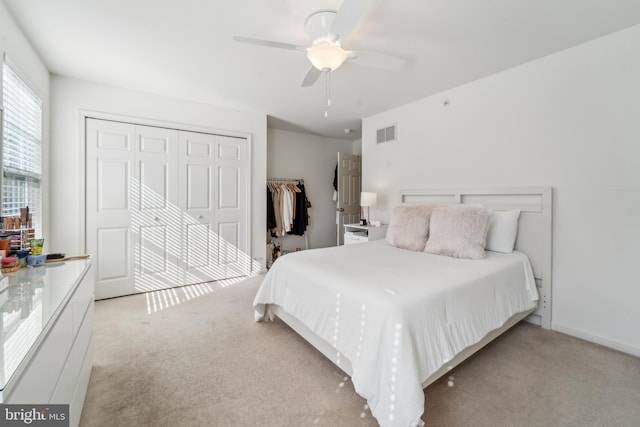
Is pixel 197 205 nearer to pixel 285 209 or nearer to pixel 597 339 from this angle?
pixel 285 209

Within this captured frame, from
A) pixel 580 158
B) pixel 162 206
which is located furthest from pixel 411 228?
pixel 162 206

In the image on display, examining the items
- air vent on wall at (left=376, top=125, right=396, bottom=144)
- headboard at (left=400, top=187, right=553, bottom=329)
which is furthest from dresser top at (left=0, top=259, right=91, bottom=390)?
air vent on wall at (left=376, top=125, right=396, bottom=144)

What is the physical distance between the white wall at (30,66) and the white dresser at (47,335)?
5.17ft

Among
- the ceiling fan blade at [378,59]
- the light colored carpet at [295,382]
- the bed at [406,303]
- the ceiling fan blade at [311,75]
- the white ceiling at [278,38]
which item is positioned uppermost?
the white ceiling at [278,38]

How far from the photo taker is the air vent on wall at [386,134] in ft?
12.9

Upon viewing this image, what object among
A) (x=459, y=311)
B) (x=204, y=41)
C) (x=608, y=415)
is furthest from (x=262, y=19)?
(x=608, y=415)

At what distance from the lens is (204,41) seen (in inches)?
89.3

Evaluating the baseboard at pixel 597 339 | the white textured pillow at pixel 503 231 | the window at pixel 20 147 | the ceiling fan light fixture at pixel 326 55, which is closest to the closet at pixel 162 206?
the window at pixel 20 147

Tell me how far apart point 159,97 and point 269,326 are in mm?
2985

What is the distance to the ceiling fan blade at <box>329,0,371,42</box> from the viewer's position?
149cm

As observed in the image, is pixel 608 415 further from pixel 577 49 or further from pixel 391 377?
pixel 577 49

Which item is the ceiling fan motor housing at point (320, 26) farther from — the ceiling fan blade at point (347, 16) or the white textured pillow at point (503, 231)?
the white textured pillow at point (503, 231)

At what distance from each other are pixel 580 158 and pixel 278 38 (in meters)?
2.69

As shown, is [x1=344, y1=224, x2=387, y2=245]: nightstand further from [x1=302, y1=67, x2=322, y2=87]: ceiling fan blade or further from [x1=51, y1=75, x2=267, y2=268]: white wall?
[x1=51, y1=75, x2=267, y2=268]: white wall
